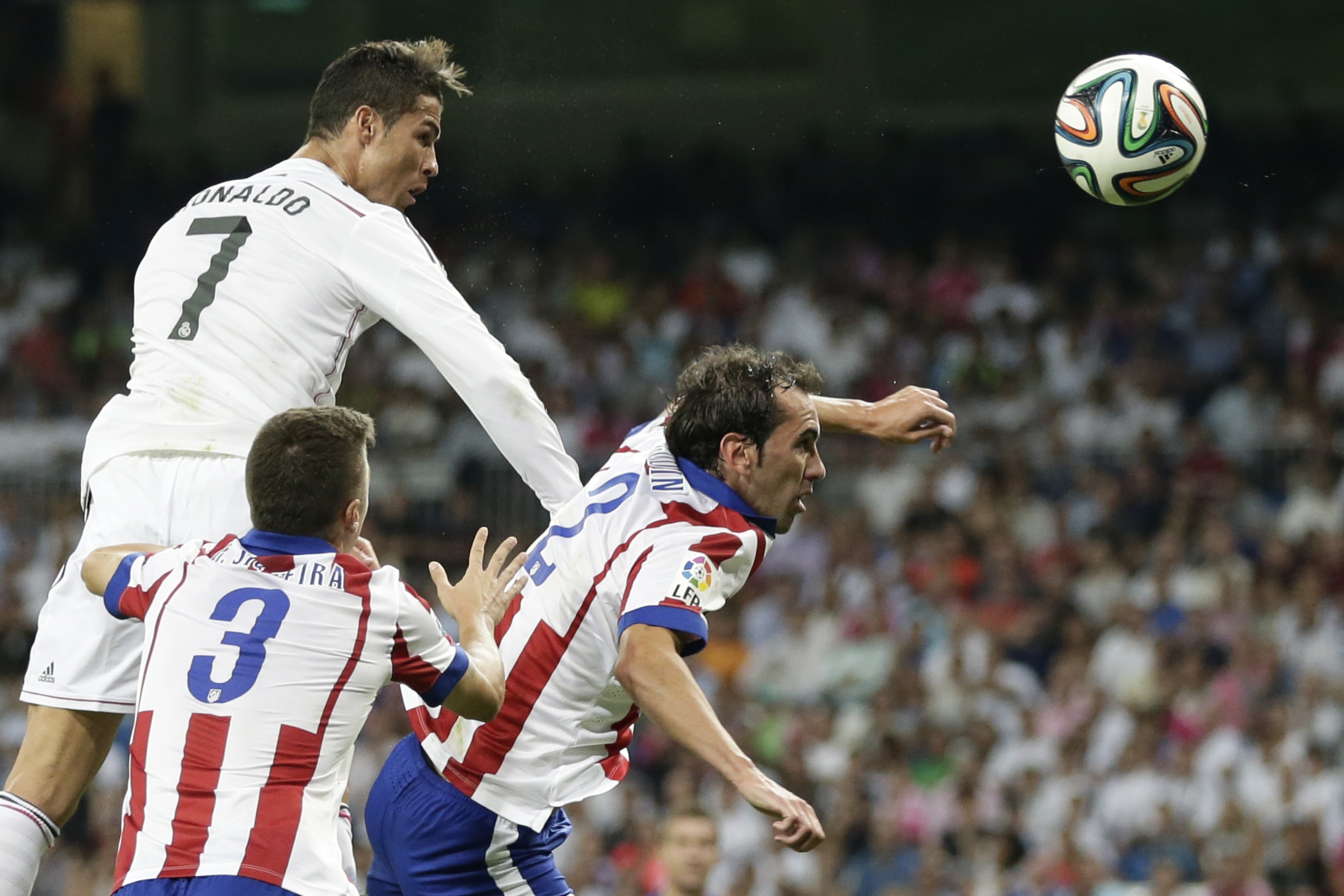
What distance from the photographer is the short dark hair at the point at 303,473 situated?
3795mm

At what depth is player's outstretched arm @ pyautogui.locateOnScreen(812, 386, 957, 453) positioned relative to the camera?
5039 millimetres

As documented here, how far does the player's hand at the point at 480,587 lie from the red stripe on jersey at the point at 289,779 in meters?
0.33

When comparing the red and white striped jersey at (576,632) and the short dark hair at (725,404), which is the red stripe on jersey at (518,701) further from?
the short dark hair at (725,404)

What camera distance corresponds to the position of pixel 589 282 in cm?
1636

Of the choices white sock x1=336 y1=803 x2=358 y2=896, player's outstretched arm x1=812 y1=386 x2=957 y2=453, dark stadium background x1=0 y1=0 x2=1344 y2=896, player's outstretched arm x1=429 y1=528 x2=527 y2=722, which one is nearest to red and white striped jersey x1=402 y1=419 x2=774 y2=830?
player's outstretched arm x1=429 y1=528 x2=527 y2=722

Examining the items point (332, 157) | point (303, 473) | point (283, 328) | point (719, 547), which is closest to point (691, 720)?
point (719, 547)

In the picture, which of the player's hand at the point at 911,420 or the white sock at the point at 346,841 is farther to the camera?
the player's hand at the point at 911,420

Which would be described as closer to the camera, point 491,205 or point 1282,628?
point 1282,628

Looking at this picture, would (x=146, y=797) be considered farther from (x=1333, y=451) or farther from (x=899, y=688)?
(x=1333, y=451)

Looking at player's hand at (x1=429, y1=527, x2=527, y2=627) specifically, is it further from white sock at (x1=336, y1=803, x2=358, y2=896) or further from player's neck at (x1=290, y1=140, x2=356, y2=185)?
player's neck at (x1=290, y1=140, x2=356, y2=185)

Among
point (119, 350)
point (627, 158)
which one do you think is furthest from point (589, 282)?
point (119, 350)

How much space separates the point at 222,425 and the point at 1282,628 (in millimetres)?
9028

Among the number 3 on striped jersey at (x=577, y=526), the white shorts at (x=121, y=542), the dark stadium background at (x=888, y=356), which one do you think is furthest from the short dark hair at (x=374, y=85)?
the dark stadium background at (x=888, y=356)

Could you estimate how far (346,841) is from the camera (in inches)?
170
